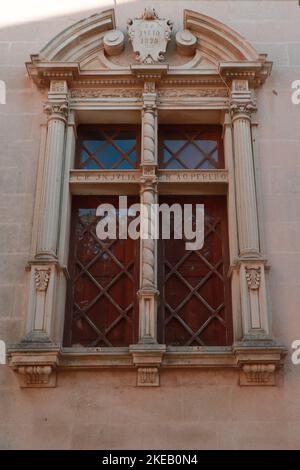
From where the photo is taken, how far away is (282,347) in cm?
868

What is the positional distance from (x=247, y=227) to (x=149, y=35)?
3.92 metres

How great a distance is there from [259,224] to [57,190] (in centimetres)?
298

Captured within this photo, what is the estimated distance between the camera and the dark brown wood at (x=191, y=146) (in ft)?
35.8

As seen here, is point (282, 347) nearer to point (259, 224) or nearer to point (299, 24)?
point (259, 224)

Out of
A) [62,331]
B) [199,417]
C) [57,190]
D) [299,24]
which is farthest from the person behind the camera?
[299,24]

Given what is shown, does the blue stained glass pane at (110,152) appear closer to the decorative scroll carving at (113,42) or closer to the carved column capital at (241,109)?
the decorative scroll carving at (113,42)

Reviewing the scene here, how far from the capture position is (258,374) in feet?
28.5

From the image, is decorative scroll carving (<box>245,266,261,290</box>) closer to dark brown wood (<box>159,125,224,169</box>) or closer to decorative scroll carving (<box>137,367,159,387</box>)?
decorative scroll carving (<box>137,367,159,387</box>)

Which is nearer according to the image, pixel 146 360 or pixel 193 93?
pixel 146 360

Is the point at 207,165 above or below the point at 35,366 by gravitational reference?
above

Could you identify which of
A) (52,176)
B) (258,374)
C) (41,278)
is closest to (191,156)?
(52,176)

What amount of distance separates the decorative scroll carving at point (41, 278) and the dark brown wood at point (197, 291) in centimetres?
165

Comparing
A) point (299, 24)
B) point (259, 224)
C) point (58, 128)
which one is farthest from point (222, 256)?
point (299, 24)

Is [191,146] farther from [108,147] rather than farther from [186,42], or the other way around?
[186,42]
